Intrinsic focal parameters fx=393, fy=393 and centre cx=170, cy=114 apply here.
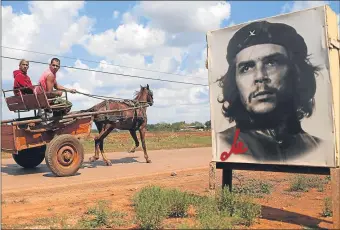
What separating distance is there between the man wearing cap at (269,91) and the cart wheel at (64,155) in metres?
5.23

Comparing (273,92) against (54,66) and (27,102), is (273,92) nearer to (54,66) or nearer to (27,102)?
(54,66)

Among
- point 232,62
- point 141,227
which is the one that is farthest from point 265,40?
point 141,227

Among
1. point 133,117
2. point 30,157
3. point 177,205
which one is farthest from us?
point 133,117

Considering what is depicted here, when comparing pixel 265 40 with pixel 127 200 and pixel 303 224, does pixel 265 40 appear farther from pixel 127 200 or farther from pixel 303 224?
pixel 127 200

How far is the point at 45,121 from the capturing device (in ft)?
35.7

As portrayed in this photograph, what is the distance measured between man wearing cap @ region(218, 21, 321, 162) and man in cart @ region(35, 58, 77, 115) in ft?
17.4

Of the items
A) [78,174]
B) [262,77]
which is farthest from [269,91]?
[78,174]

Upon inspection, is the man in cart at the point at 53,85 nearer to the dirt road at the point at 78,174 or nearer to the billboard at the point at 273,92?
the dirt road at the point at 78,174

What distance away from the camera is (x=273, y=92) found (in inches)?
256

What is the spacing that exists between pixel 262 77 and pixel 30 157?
28.0ft

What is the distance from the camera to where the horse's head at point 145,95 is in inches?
607

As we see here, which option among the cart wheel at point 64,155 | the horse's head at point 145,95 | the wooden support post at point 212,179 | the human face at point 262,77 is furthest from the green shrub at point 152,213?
the horse's head at point 145,95

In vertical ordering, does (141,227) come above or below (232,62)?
below

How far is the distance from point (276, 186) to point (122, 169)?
4967mm
